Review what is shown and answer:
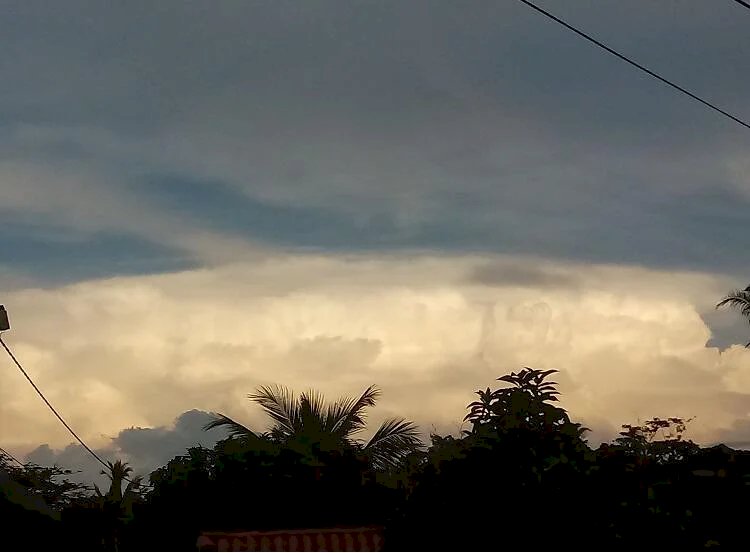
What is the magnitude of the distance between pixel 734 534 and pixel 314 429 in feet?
58.2

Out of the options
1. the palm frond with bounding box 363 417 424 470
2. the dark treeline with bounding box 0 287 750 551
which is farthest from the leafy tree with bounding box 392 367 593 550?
the palm frond with bounding box 363 417 424 470

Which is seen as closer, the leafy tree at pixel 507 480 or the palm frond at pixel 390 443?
the leafy tree at pixel 507 480

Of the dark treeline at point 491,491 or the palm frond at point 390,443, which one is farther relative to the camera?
the palm frond at point 390,443

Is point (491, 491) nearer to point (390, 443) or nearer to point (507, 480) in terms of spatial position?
point (507, 480)

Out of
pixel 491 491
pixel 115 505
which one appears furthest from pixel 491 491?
pixel 115 505

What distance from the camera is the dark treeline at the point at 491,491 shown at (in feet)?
28.5

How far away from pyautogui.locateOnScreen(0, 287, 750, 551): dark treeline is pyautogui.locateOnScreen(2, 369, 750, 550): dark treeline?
1 cm

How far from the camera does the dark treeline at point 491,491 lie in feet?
28.5

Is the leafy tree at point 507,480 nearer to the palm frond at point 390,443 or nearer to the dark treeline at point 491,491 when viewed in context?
the dark treeline at point 491,491

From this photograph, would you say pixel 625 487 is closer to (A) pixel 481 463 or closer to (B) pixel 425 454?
(A) pixel 481 463

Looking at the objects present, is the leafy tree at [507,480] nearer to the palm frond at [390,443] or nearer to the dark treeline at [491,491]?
the dark treeline at [491,491]

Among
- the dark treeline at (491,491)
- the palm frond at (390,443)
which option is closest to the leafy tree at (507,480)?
the dark treeline at (491,491)

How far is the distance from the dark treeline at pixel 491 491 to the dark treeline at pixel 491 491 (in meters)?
0.01

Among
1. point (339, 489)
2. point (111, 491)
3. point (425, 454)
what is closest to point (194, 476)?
point (339, 489)
